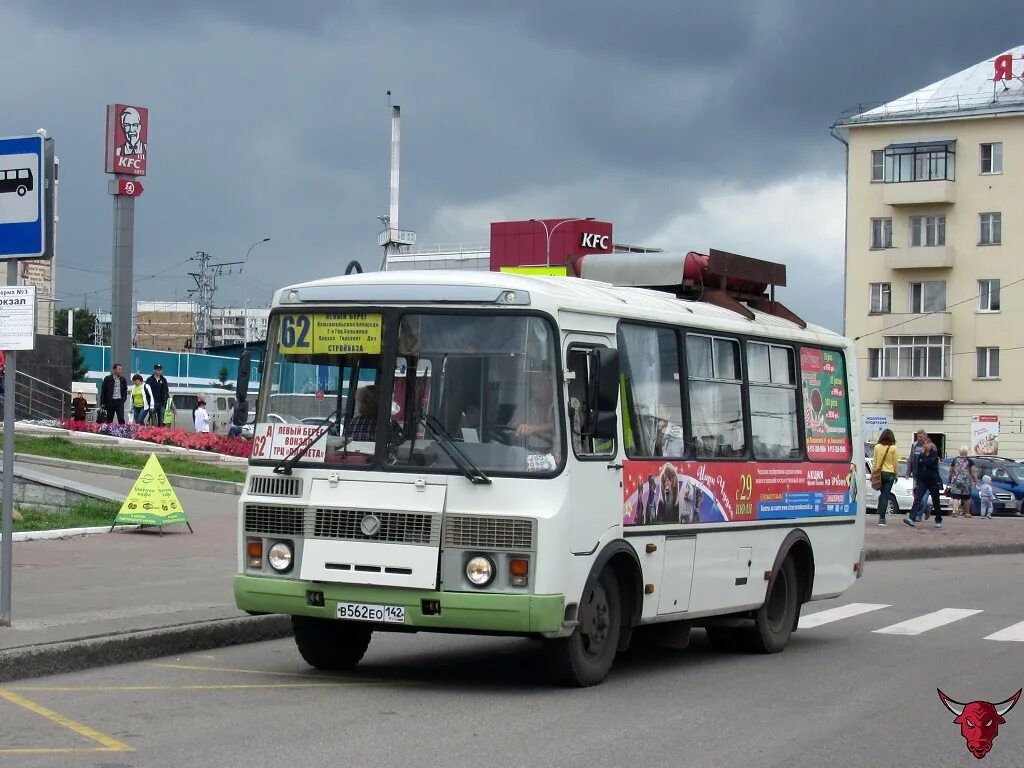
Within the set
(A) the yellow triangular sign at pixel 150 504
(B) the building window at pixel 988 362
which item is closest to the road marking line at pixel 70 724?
(A) the yellow triangular sign at pixel 150 504

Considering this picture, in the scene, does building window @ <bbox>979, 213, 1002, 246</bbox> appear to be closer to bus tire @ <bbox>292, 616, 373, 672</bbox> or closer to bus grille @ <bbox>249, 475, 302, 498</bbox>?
bus tire @ <bbox>292, 616, 373, 672</bbox>

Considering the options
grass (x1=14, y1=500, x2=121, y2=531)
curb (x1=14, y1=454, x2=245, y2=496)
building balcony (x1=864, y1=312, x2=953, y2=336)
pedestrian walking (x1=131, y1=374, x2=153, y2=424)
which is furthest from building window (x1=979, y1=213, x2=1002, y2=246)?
grass (x1=14, y1=500, x2=121, y2=531)

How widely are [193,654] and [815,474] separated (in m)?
5.87

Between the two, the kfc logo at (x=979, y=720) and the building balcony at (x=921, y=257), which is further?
the building balcony at (x=921, y=257)

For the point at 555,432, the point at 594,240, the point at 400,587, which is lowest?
the point at 400,587

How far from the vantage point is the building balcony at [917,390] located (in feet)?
235

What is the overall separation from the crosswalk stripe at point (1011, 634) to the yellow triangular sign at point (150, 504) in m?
10.4

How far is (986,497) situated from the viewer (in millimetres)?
42281

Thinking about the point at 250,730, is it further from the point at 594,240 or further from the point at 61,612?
the point at 594,240

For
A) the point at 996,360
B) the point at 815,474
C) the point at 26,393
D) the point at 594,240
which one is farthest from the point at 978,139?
the point at 815,474

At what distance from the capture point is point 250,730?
8375mm

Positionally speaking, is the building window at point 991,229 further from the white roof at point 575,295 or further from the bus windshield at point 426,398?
the bus windshield at point 426,398

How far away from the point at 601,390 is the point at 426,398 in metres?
1.15

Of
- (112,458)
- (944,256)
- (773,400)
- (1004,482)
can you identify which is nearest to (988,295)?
(944,256)
